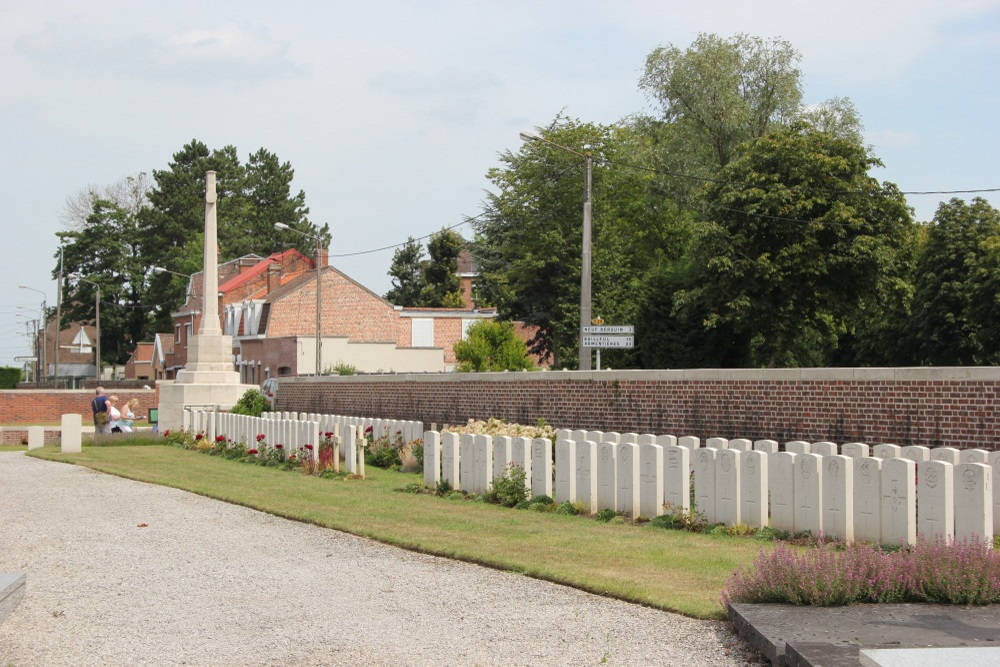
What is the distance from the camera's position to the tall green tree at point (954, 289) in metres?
38.5

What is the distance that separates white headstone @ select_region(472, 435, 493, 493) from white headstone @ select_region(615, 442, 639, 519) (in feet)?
8.46

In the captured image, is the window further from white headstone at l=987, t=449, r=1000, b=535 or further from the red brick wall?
white headstone at l=987, t=449, r=1000, b=535

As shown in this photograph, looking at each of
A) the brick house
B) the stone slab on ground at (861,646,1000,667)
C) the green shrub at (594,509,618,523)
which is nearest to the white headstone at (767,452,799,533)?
the green shrub at (594,509,618,523)

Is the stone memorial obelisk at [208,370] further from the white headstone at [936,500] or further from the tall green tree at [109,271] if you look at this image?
the tall green tree at [109,271]

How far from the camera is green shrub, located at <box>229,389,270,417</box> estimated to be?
28781 mm

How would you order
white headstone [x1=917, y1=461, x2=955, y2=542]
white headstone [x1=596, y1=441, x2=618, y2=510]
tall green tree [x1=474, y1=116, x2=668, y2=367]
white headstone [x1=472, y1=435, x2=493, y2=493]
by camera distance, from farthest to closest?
tall green tree [x1=474, y1=116, x2=668, y2=367]
white headstone [x1=472, y1=435, x2=493, y2=493]
white headstone [x1=596, y1=441, x2=618, y2=510]
white headstone [x1=917, y1=461, x2=955, y2=542]

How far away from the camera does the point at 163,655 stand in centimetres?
629

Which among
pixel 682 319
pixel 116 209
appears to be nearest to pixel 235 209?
pixel 116 209

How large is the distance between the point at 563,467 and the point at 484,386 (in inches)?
372

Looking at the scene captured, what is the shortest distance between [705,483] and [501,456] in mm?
3610

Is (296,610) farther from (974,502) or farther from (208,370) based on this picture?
(208,370)

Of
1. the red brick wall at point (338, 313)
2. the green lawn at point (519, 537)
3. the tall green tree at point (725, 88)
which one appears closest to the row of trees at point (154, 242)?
the red brick wall at point (338, 313)

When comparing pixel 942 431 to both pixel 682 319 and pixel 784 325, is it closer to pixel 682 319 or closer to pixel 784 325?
pixel 784 325

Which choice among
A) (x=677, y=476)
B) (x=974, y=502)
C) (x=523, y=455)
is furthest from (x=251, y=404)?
(x=974, y=502)
